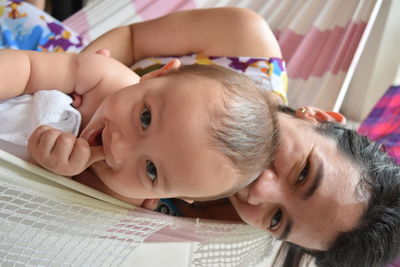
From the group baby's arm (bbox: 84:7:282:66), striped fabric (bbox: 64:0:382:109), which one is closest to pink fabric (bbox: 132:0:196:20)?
striped fabric (bbox: 64:0:382:109)

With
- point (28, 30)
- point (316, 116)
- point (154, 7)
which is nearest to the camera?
point (316, 116)

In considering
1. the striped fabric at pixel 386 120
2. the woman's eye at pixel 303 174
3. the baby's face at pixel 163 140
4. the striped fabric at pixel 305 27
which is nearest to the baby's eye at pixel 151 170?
the baby's face at pixel 163 140

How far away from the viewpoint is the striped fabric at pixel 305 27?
1187 mm

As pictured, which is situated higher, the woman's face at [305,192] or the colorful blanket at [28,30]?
the colorful blanket at [28,30]

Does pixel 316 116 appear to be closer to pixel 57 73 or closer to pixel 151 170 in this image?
pixel 151 170

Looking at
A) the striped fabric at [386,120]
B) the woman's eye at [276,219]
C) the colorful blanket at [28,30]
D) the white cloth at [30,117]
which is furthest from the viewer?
the striped fabric at [386,120]

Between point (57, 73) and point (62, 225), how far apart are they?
264mm

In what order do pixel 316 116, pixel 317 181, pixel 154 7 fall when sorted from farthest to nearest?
pixel 154 7
pixel 316 116
pixel 317 181

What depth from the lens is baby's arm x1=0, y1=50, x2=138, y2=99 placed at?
1.98ft

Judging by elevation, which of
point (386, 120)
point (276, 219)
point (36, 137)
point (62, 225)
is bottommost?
point (386, 120)

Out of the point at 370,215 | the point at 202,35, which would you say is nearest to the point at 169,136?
the point at 370,215

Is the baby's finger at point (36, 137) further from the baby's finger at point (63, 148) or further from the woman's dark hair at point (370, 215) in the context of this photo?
the woman's dark hair at point (370, 215)

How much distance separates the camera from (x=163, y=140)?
21.8 inches

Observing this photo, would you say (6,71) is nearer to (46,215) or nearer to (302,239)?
(46,215)
